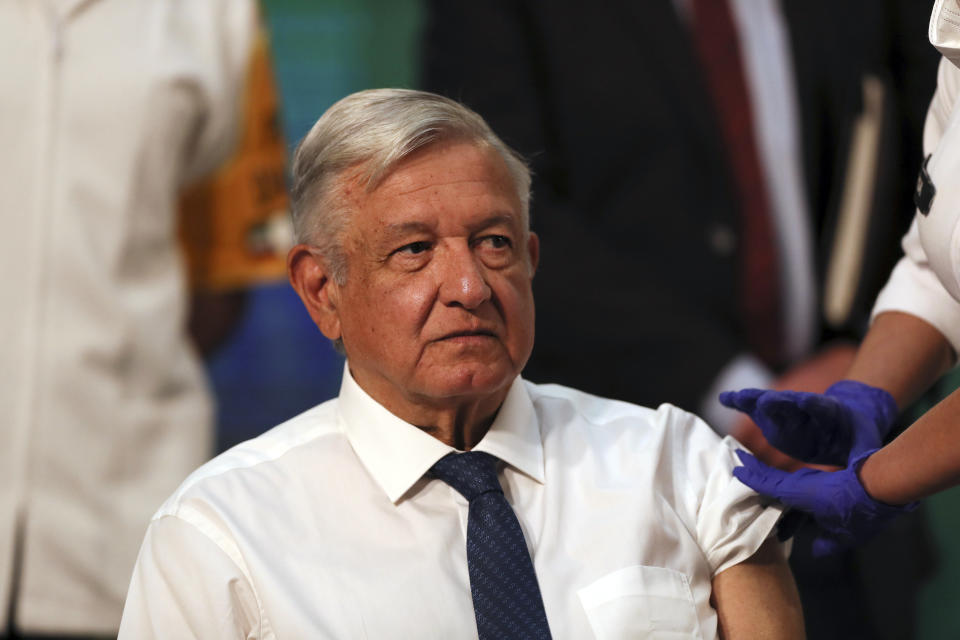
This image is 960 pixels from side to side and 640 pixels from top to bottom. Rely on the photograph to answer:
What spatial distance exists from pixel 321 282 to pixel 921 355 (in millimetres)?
907

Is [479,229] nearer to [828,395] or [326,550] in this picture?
[326,550]

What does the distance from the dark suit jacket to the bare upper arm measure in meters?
1.02

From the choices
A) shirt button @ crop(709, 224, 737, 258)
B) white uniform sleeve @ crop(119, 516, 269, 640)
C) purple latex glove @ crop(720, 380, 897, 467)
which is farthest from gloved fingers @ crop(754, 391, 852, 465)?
shirt button @ crop(709, 224, 737, 258)

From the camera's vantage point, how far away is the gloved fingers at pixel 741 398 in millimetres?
1762

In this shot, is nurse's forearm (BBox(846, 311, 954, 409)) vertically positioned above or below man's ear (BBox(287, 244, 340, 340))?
below

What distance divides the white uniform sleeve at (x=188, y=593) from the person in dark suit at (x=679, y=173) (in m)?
1.30

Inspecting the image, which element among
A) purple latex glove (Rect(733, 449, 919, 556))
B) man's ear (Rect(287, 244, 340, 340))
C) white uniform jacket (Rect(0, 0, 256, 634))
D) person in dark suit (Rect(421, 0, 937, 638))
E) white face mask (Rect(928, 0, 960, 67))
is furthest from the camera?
person in dark suit (Rect(421, 0, 937, 638))

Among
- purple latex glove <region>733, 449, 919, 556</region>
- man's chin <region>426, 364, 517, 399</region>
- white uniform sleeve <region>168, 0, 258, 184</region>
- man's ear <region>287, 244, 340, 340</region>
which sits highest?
white uniform sleeve <region>168, 0, 258, 184</region>

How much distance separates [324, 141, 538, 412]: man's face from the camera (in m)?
1.70

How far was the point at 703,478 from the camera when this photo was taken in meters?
1.82

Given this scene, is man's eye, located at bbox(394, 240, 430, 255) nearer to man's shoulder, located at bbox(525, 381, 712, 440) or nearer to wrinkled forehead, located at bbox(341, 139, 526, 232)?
wrinkled forehead, located at bbox(341, 139, 526, 232)

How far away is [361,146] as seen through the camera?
1.74m

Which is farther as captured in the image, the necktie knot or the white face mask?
the necktie knot

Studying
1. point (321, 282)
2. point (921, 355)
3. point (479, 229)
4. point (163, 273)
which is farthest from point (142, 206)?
point (921, 355)
